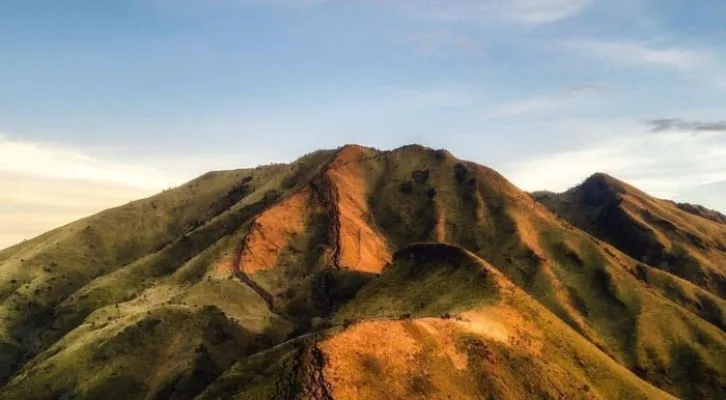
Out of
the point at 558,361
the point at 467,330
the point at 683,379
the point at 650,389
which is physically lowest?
the point at 683,379

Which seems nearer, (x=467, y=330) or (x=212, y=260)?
(x=467, y=330)

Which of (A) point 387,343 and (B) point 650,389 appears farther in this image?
(B) point 650,389

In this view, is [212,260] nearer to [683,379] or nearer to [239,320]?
[239,320]

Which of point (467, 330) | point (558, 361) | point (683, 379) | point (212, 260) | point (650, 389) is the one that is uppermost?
point (212, 260)

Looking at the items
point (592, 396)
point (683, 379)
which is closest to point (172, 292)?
point (592, 396)

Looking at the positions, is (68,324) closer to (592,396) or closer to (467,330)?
(467,330)

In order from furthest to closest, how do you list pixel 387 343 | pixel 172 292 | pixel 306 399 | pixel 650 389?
1. pixel 172 292
2. pixel 650 389
3. pixel 387 343
4. pixel 306 399

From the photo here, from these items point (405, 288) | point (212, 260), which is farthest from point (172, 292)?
point (405, 288)

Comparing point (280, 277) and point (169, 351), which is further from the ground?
point (280, 277)

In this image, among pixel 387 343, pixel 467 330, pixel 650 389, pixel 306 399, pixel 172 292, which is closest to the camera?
pixel 306 399
